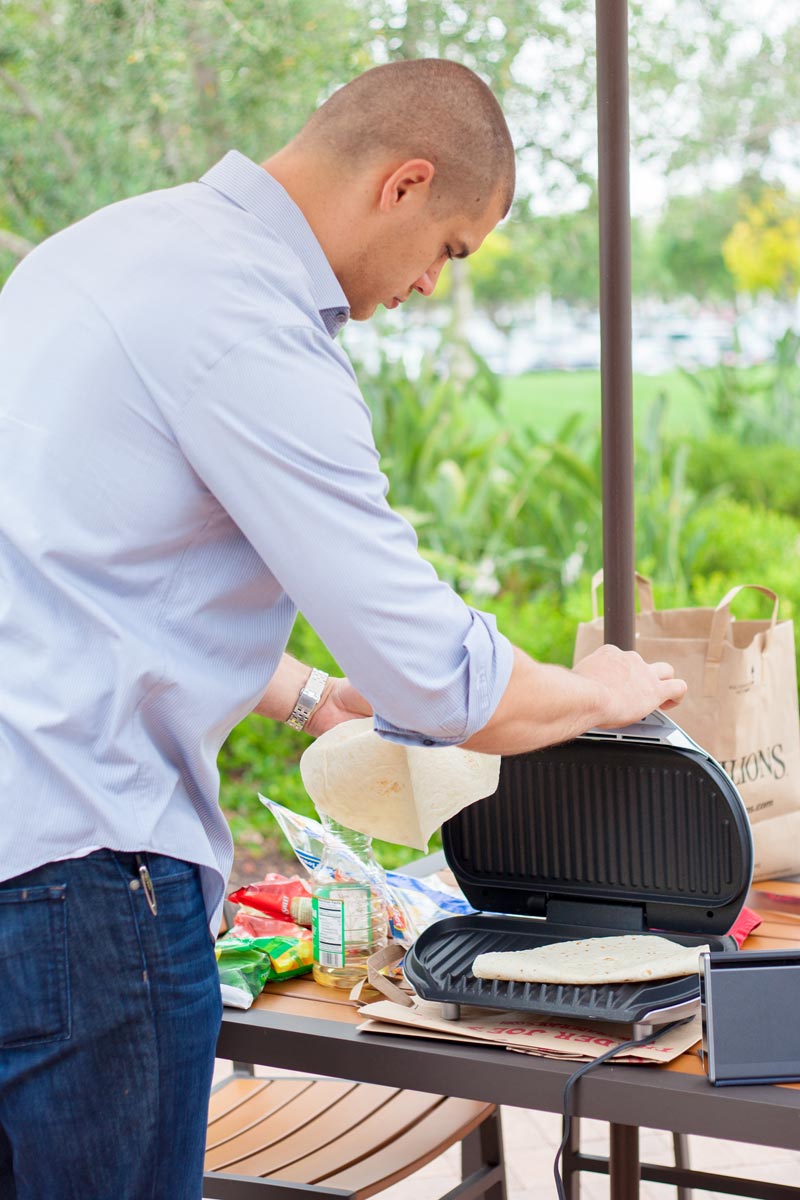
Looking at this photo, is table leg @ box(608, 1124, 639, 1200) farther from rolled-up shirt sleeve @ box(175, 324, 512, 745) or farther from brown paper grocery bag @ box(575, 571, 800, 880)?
rolled-up shirt sleeve @ box(175, 324, 512, 745)

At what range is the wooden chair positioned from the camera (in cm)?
186

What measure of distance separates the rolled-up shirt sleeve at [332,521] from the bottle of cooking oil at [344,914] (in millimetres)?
426

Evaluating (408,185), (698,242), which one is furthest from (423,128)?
(698,242)

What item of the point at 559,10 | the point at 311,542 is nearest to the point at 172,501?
the point at 311,542

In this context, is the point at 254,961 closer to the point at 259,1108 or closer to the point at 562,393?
the point at 259,1108

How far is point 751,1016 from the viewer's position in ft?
4.46

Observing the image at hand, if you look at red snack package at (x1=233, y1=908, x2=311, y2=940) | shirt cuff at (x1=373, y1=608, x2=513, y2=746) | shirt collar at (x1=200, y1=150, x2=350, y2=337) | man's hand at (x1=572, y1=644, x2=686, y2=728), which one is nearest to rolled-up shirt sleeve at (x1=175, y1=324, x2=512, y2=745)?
shirt cuff at (x1=373, y1=608, x2=513, y2=746)

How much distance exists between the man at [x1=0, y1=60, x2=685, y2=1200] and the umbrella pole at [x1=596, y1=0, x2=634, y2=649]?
608mm

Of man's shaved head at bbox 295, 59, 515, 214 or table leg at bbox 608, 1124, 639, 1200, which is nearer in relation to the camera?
man's shaved head at bbox 295, 59, 515, 214

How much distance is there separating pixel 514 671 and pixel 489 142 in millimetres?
573

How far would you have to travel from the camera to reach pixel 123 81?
487 cm

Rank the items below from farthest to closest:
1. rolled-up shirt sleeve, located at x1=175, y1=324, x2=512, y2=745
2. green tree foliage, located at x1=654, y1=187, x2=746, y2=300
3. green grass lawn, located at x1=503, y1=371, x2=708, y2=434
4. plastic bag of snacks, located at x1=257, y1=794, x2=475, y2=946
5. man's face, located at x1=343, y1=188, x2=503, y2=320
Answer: green grass lawn, located at x1=503, y1=371, x2=708, y2=434 < green tree foliage, located at x1=654, y1=187, x2=746, y2=300 < plastic bag of snacks, located at x1=257, y1=794, x2=475, y2=946 < man's face, located at x1=343, y1=188, x2=503, y2=320 < rolled-up shirt sleeve, located at x1=175, y1=324, x2=512, y2=745

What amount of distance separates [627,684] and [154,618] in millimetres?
559

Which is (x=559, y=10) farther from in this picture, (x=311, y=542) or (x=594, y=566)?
(x=311, y=542)
